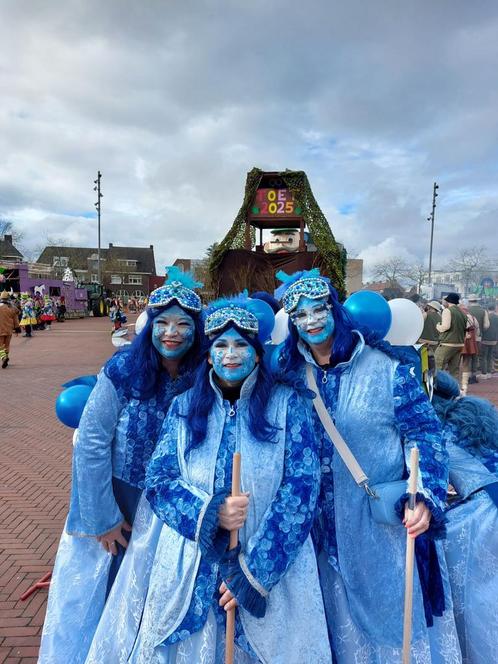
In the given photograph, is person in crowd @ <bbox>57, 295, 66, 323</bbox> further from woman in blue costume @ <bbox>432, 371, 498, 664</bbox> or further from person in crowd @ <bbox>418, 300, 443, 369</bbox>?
woman in blue costume @ <bbox>432, 371, 498, 664</bbox>

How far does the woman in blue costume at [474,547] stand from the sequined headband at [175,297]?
151cm

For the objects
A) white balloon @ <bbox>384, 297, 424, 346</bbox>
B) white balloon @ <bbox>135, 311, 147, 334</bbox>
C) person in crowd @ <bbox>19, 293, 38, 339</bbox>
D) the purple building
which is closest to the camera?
white balloon @ <bbox>135, 311, 147, 334</bbox>

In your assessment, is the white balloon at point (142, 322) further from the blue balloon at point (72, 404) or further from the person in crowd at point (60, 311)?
the person in crowd at point (60, 311)

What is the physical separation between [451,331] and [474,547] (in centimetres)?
580

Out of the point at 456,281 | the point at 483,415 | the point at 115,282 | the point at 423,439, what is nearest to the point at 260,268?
the point at 483,415

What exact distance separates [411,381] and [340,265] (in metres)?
3.73

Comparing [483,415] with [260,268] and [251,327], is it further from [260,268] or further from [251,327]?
[260,268]

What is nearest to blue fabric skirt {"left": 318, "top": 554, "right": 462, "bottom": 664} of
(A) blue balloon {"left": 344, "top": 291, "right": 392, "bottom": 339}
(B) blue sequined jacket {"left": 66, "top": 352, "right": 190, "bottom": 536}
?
(B) blue sequined jacket {"left": 66, "top": 352, "right": 190, "bottom": 536}

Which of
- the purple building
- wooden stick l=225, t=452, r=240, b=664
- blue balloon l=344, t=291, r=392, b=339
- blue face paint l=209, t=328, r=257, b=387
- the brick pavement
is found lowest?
the brick pavement

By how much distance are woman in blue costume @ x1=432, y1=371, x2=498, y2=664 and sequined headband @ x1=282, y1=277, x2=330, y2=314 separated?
113 cm

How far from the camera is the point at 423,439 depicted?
1733mm

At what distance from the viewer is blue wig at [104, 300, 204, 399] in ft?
6.58

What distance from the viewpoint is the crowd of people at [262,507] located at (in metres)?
1.60

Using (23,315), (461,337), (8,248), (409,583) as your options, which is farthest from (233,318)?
(8,248)
